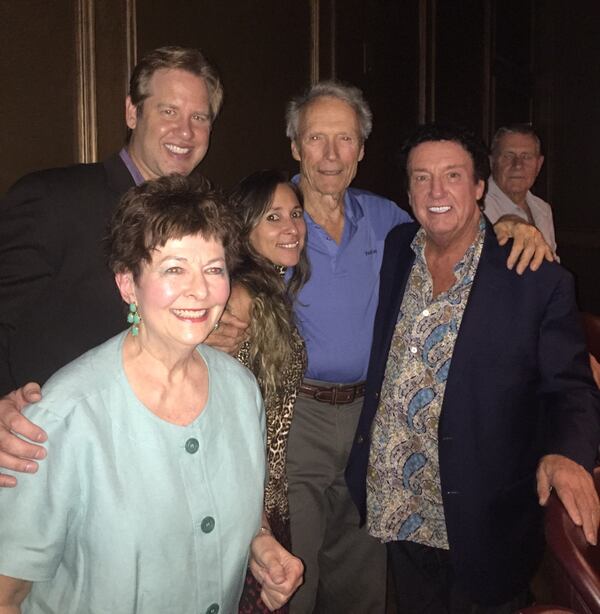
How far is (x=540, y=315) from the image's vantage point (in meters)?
1.78

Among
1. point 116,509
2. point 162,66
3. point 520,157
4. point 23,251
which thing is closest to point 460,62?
point 520,157

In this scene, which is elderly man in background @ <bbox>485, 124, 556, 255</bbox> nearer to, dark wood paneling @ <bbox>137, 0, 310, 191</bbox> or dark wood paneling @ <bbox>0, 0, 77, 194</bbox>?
dark wood paneling @ <bbox>137, 0, 310, 191</bbox>

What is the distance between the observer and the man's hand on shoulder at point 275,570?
140 centimetres

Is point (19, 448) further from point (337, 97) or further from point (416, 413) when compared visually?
point (337, 97)

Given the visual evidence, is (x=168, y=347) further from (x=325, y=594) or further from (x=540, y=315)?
(x=325, y=594)

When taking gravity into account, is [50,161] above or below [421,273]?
above

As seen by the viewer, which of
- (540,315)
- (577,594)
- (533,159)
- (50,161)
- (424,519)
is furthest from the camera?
(533,159)

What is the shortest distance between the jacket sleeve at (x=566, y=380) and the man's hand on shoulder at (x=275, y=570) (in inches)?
27.2

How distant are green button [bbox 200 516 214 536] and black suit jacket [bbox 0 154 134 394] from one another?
68 centimetres

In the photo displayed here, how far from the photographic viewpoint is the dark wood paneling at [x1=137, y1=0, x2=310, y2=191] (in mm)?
2584

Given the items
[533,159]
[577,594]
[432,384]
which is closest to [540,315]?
[432,384]

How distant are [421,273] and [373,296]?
268 millimetres

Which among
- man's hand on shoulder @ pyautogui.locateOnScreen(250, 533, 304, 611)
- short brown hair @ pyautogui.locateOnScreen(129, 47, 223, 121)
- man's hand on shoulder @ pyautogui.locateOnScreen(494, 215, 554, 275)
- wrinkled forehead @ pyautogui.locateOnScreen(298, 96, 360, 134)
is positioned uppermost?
short brown hair @ pyautogui.locateOnScreen(129, 47, 223, 121)

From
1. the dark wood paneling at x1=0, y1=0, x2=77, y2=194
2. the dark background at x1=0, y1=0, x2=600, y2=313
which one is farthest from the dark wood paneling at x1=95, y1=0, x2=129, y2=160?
the dark wood paneling at x1=0, y1=0, x2=77, y2=194
